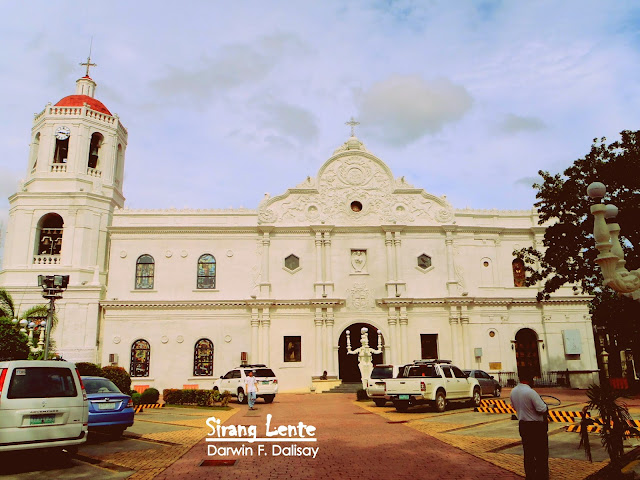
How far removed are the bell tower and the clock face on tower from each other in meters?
0.06

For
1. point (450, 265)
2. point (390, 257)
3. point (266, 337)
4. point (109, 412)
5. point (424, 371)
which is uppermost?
point (390, 257)

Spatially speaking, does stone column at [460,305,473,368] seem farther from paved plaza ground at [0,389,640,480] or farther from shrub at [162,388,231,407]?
shrub at [162,388,231,407]

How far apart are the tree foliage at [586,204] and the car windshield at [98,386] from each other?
19896 mm

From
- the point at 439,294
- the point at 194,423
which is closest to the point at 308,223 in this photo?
the point at 439,294

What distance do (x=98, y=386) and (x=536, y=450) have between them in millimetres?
10739

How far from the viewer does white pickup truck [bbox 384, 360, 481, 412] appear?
58.6 feet

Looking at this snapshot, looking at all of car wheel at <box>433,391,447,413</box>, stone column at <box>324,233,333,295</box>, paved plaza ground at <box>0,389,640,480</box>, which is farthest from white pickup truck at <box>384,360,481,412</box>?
stone column at <box>324,233,333,295</box>

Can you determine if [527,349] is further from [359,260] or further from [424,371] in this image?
[424,371]

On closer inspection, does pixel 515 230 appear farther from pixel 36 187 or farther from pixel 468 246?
pixel 36 187

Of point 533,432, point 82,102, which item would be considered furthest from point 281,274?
point 533,432

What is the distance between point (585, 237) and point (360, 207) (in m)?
14.4

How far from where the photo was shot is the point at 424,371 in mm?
19047

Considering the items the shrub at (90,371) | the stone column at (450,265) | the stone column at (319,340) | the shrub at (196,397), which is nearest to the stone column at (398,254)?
the stone column at (450,265)

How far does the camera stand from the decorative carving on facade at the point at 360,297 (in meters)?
32.8
